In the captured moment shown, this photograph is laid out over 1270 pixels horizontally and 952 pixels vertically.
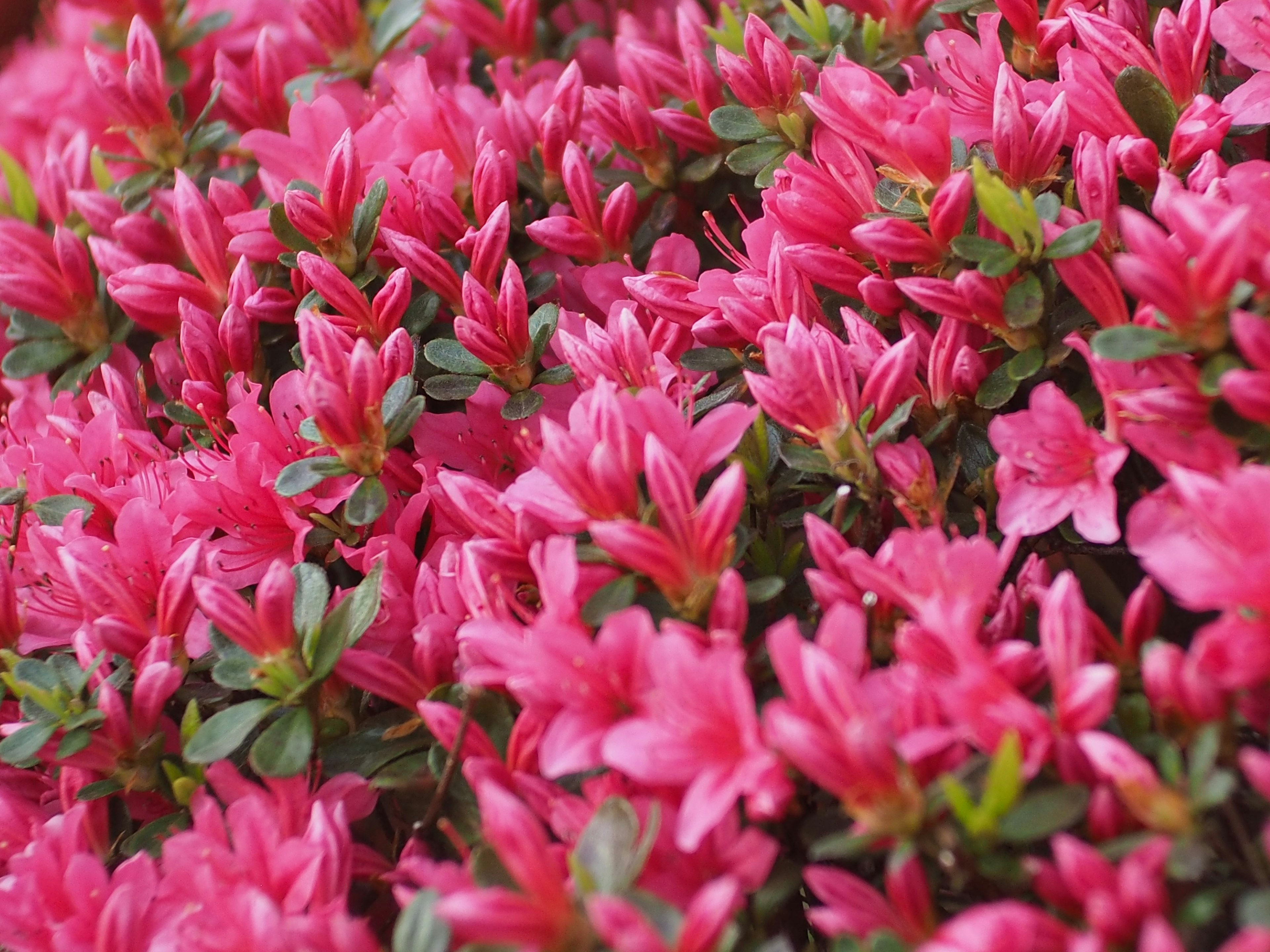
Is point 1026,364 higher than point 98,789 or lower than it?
higher

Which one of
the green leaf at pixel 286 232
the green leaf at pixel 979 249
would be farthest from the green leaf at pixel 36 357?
the green leaf at pixel 979 249

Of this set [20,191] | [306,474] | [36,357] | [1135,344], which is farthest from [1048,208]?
[20,191]

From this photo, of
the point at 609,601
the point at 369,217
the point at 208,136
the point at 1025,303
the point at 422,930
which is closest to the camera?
the point at 422,930

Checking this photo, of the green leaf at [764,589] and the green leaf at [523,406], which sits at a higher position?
the green leaf at [523,406]

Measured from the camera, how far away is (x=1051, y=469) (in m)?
1.07

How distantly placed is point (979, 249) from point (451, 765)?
0.71m

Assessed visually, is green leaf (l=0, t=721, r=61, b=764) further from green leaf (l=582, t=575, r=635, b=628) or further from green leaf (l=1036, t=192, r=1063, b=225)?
green leaf (l=1036, t=192, r=1063, b=225)

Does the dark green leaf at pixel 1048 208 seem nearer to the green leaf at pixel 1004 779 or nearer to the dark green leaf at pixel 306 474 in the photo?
the green leaf at pixel 1004 779

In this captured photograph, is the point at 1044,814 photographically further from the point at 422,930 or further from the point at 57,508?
the point at 57,508

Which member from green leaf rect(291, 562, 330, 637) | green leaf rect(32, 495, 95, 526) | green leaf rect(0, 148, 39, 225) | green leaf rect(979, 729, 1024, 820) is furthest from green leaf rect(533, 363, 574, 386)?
green leaf rect(0, 148, 39, 225)

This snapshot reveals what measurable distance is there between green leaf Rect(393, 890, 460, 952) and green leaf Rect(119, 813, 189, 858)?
1.24 feet

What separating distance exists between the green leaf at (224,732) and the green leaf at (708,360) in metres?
0.57

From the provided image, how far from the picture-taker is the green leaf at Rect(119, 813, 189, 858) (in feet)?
3.71

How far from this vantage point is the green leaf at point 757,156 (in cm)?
141
